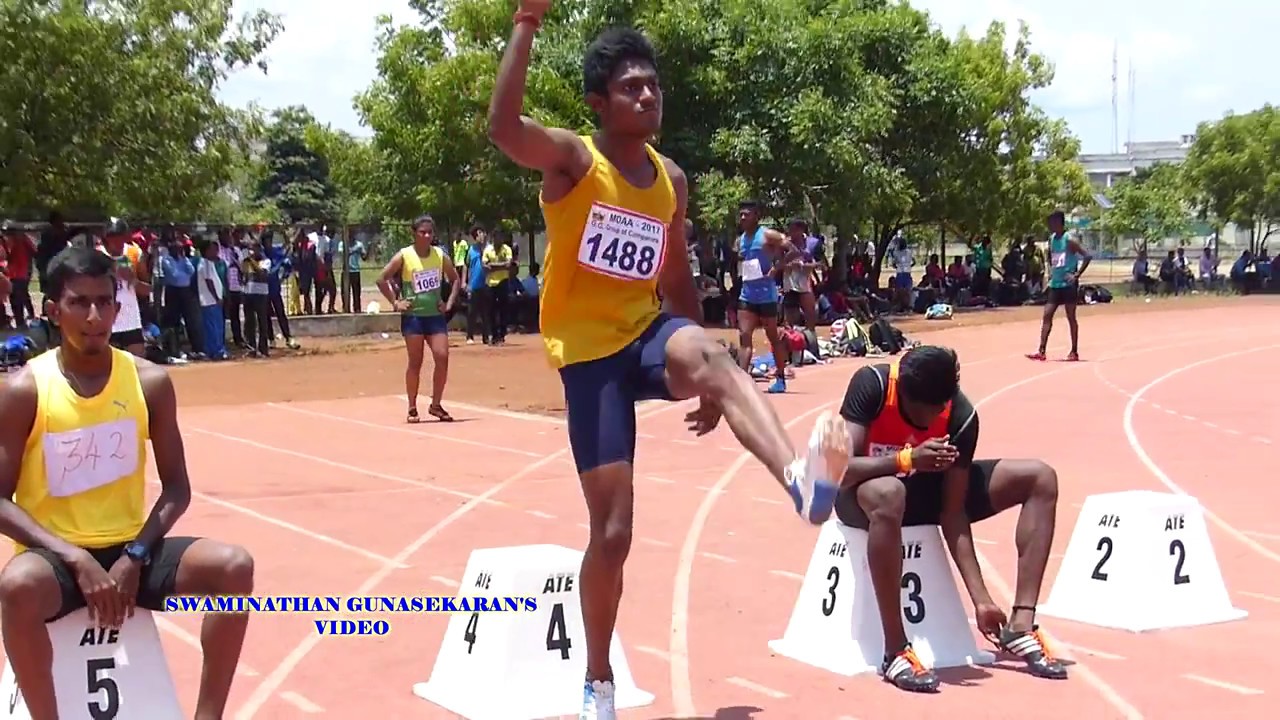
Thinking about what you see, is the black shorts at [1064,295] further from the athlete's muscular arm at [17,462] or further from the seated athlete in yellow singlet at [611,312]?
the athlete's muscular arm at [17,462]

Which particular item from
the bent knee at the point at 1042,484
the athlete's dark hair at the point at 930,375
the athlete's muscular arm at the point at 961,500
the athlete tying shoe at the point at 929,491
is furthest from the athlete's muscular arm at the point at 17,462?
the bent knee at the point at 1042,484

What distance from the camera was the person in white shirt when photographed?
69.9ft

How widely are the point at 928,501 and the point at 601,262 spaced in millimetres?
2096

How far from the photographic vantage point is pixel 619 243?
486 centimetres

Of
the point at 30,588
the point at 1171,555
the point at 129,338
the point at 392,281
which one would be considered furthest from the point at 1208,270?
the point at 30,588

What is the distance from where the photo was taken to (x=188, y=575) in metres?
4.66

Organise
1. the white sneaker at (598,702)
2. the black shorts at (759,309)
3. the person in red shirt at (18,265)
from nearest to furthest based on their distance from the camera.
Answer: the white sneaker at (598,702) → the black shorts at (759,309) → the person in red shirt at (18,265)

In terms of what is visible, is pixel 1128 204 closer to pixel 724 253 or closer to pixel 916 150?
pixel 916 150

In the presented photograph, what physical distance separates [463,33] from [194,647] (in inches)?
887

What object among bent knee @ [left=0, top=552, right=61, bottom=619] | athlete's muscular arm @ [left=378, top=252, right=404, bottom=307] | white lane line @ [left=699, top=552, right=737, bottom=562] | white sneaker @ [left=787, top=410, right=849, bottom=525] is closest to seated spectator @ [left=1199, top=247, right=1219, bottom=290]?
athlete's muscular arm @ [left=378, top=252, right=404, bottom=307]

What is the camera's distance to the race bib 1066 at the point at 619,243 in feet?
15.8

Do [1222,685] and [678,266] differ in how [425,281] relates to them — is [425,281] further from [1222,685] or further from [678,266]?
[1222,685]

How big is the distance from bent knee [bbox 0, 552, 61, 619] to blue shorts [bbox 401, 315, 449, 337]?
955 centimetres

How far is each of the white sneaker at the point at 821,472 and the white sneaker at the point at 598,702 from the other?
3.78ft
